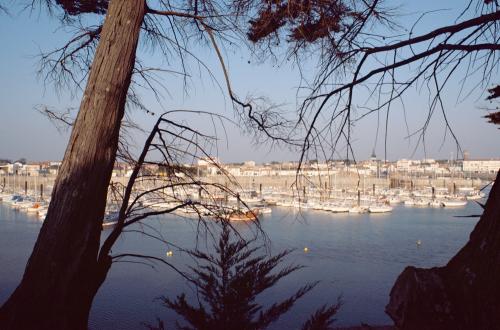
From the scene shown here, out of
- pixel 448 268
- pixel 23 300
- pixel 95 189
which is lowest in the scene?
pixel 23 300

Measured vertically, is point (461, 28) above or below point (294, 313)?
above

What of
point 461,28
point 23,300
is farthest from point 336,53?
point 23,300

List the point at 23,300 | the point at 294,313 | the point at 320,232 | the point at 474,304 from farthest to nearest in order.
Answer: the point at 320,232 < the point at 294,313 < the point at 23,300 < the point at 474,304

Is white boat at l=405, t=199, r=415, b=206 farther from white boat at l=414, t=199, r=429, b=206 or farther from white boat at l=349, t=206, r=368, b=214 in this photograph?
white boat at l=349, t=206, r=368, b=214

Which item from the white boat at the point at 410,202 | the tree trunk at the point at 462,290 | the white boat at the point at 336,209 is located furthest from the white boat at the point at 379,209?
the tree trunk at the point at 462,290

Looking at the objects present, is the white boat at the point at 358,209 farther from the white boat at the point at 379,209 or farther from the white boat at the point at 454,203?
the white boat at the point at 454,203

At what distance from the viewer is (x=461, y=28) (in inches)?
42.8

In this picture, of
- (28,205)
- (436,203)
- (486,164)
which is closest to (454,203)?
(436,203)

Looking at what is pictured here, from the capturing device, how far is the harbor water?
1177cm

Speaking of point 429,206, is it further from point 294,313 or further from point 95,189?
point 95,189

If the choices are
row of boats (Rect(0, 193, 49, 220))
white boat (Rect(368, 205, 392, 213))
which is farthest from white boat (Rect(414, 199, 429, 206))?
row of boats (Rect(0, 193, 49, 220))

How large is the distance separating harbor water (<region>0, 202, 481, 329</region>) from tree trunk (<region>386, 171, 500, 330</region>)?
461 centimetres

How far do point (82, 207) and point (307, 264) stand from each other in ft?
48.9

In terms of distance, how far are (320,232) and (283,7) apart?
2280 cm
